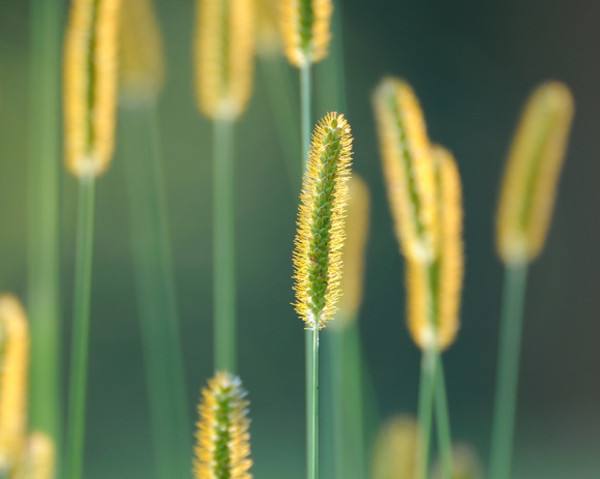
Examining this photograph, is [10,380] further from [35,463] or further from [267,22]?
[267,22]

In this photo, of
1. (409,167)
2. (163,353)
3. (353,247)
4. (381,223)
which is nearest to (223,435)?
(409,167)

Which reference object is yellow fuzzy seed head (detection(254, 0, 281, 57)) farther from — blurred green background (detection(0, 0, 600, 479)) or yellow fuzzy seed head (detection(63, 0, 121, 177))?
blurred green background (detection(0, 0, 600, 479))

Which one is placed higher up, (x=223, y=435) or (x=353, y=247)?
(x=353, y=247)

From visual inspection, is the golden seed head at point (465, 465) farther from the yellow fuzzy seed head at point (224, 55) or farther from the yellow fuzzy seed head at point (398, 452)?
the yellow fuzzy seed head at point (224, 55)

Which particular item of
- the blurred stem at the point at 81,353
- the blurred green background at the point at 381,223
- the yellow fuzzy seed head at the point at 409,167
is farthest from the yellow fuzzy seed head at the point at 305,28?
the blurred green background at the point at 381,223

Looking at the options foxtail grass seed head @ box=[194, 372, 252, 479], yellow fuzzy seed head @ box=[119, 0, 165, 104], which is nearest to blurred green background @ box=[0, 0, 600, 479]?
yellow fuzzy seed head @ box=[119, 0, 165, 104]

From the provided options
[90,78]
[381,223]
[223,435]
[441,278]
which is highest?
[381,223]
